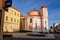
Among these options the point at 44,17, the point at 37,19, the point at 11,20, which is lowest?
the point at 11,20

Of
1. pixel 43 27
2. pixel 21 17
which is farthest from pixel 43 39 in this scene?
pixel 21 17

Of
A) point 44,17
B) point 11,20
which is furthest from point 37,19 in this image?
point 11,20

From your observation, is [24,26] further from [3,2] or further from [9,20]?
[3,2]

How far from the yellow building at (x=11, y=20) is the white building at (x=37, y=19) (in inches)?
118

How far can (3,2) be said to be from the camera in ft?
16.9

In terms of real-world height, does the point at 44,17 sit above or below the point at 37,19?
above

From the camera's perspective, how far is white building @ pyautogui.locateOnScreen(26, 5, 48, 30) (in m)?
30.6

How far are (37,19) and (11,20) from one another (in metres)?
7.07

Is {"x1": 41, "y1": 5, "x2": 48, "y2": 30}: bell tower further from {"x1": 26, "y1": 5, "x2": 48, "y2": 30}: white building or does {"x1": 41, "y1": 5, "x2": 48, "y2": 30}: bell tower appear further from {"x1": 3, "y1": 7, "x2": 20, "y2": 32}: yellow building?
{"x1": 3, "y1": 7, "x2": 20, "y2": 32}: yellow building

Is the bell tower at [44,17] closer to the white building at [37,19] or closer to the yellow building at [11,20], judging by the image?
the white building at [37,19]

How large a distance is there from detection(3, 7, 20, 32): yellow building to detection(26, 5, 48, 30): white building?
9.83ft

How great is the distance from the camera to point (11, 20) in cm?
2742

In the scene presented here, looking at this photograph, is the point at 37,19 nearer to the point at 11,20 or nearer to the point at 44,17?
the point at 44,17

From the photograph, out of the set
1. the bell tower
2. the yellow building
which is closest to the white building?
the bell tower
